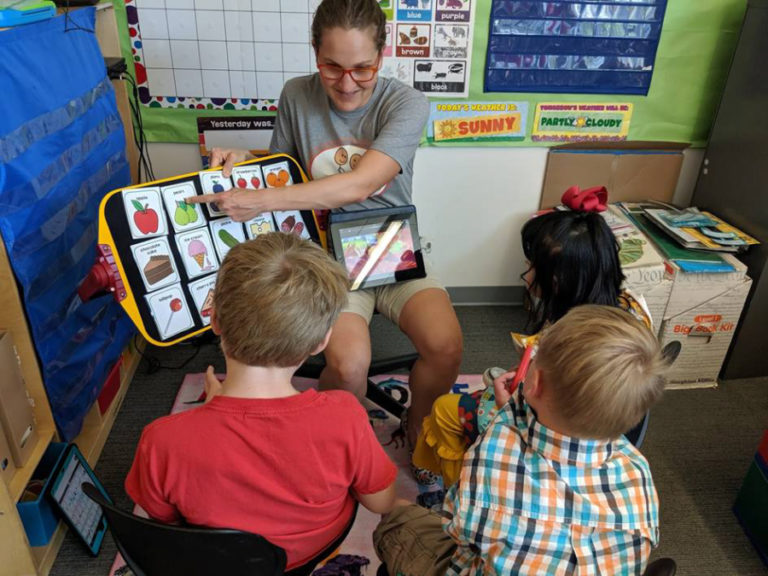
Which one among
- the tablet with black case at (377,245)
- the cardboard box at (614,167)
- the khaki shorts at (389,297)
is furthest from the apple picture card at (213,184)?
the cardboard box at (614,167)

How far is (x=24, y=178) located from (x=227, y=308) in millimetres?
715

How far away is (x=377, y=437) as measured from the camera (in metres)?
1.85

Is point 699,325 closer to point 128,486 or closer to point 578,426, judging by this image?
point 578,426

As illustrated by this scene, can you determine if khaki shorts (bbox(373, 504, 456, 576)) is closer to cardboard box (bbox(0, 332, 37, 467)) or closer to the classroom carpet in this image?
the classroom carpet

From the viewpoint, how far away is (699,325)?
2080 mm

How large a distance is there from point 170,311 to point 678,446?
5.14 ft

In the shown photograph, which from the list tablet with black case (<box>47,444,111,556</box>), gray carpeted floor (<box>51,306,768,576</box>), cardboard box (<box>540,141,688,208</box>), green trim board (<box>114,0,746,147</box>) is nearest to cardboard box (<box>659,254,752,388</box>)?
gray carpeted floor (<box>51,306,768,576</box>)

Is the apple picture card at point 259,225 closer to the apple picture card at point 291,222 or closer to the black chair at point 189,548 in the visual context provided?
the apple picture card at point 291,222

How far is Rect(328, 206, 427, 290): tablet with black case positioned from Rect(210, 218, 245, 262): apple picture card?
246 mm

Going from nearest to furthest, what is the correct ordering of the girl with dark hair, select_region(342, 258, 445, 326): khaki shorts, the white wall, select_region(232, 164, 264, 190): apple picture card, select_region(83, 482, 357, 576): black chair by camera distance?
select_region(83, 482, 357, 576): black chair → the girl with dark hair → select_region(232, 164, 264, 190): apple picture card → select_region(342, 258, 445, 326): khaki shorts → the white wall

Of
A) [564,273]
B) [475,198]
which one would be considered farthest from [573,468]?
[475,198]

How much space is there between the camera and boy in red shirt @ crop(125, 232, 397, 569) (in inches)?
33.0

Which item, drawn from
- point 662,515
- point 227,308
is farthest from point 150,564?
point 662,515

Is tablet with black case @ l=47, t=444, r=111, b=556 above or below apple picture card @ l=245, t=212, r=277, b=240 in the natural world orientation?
below
